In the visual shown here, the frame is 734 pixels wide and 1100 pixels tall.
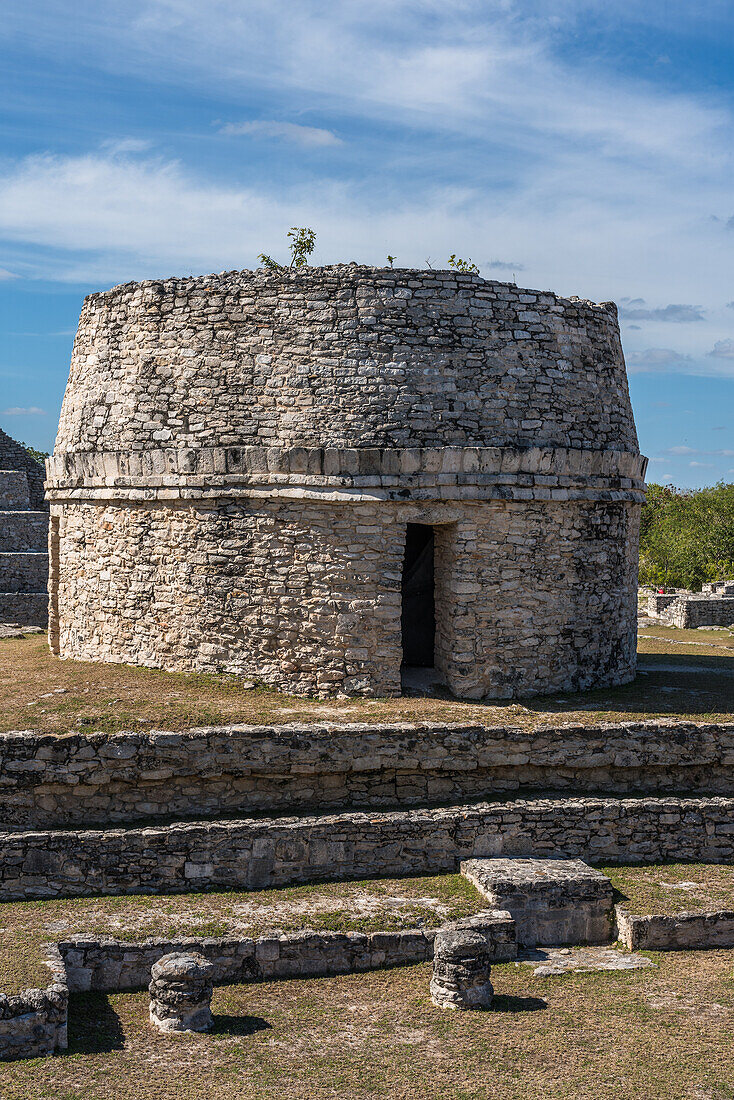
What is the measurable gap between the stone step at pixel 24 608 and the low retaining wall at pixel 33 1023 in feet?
59.4

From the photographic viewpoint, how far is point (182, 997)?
8.03 metres

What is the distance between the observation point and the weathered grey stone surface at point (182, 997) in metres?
8.01

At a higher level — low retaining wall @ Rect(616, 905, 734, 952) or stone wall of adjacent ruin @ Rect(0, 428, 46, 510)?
stone wall of adjacent ruin @ Rect(0, 428, 46, 510)

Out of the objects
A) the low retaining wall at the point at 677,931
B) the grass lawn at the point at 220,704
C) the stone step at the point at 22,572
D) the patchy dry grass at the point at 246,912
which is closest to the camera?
the patchy dry grass at the point at 246,912

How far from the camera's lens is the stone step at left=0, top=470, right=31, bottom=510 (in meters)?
32.3

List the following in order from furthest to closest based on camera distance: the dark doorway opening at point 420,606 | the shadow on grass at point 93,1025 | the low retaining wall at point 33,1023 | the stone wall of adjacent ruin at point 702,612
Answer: the stone wall of adjacent ruin at point 702,612 → the dark doorway opening at point 420,606 → the shadow on grass at point 93,1025 → the low retaining wall at point 33,1023

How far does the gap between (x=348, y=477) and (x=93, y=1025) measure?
6.80 m

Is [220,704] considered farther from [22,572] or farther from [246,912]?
[22,572]

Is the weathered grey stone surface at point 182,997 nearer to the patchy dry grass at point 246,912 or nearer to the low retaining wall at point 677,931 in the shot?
the patchy dry grass at point 246,912

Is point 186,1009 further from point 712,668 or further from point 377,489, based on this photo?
point 712,668

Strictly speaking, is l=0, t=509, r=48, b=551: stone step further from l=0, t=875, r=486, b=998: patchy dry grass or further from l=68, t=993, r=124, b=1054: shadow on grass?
l=68, t=993, r=124, b=1054: shadow on grass

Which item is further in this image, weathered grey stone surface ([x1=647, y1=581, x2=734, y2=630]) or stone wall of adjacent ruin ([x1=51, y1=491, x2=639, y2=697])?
weathered grey stone surface ([x1=647, y1=581, x2=734, y2=630])

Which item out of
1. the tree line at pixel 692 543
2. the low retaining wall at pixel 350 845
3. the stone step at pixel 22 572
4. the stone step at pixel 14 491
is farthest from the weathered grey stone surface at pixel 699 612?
the stone step at pixel 14 491

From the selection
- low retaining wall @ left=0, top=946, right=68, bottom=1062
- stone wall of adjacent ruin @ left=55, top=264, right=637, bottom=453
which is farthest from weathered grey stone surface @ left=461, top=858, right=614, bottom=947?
stone wall of adjacent ruin @ left=55, top=264, right=637, bottom=453
